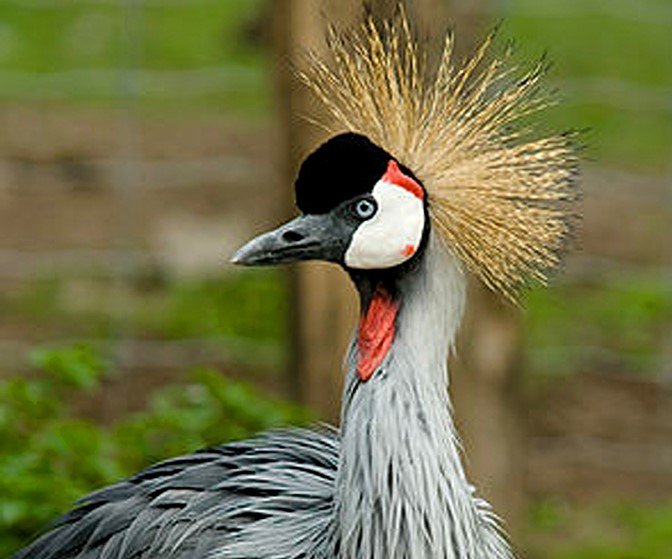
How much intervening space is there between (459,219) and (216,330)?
119 inches

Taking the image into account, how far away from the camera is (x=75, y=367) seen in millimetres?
3115

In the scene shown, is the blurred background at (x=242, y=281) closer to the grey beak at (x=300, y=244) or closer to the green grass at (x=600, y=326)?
the green grass at (x=600, y=326)

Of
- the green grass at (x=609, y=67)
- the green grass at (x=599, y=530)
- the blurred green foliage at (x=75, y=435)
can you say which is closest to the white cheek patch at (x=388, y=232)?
the blurred green foliage at (x=75, y=435)

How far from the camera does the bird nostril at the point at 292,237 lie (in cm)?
240

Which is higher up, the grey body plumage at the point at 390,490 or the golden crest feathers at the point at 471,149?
the golden crest feathers at the point at 471,149

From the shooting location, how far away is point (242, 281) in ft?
18.8

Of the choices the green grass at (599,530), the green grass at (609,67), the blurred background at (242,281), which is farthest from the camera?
the green grass at (609,67)

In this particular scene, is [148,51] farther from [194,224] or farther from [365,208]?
[365,208]

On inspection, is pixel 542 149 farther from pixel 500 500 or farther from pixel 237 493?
pixel 500 500

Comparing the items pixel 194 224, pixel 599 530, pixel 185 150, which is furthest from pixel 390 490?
pixel 185 150

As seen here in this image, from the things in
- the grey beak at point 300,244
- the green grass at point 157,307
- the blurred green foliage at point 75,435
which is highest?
the grey beak at point 300,244

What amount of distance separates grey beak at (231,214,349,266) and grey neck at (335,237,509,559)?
12 cm

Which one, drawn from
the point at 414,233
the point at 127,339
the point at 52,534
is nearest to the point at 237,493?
the point at 52,534

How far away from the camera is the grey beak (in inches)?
94.0
